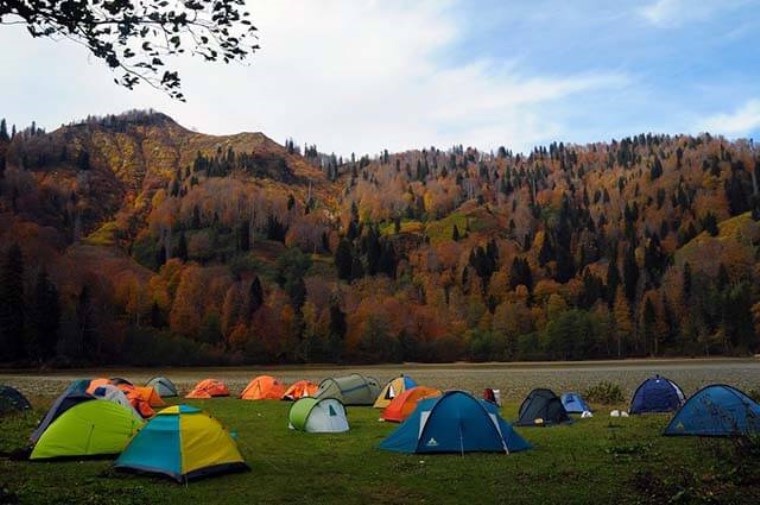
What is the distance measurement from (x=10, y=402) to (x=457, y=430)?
1931 centimetres

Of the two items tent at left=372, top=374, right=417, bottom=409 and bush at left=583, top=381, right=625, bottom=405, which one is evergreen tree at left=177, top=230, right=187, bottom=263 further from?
bush at left=583, top=381, right=625, bottom=405

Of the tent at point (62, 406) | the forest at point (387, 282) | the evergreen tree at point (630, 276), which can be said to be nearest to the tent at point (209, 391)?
the tent at point (62, 406)

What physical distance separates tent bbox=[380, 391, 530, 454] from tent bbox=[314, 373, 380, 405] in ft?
53.4

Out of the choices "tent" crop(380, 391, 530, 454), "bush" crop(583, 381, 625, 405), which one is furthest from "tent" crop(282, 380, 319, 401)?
"tent" crop(380, 391, 530, 454)

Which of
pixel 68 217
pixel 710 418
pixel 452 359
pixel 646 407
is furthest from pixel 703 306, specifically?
pixel 68 217

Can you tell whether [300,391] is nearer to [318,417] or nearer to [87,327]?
[318,417]

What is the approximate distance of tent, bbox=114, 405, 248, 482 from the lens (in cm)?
1294

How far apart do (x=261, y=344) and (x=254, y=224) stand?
8302cm

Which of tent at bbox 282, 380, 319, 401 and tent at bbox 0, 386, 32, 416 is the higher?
tent at bbox 0, 386, 32, 416

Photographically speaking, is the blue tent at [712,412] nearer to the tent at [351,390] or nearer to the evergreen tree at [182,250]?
the tent at [351,390]

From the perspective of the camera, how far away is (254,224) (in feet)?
622

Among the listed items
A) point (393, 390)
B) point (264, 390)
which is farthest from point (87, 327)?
point (393, 390)

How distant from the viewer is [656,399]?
25250 millimetres

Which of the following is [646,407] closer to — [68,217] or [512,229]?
[512,229]
